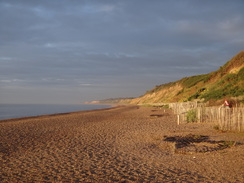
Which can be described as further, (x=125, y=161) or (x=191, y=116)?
(x=191, y=116)

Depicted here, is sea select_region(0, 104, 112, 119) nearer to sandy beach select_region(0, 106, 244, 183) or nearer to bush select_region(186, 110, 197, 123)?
bush select_region(186, 110, 197, 123)

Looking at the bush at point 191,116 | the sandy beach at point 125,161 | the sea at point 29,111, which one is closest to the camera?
the sandy beach at point 125,161

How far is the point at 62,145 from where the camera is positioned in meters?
10.4

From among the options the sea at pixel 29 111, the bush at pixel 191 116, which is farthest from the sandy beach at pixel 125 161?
the sea at pixel 29 111

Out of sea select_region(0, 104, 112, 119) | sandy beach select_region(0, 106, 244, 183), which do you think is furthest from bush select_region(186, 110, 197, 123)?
sea select_region(0, 104, 112, 119)

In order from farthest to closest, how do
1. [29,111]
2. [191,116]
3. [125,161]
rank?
[29,111] → [191,116] → [125,161]

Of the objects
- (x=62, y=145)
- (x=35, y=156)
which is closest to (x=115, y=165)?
(x=35, y=156)

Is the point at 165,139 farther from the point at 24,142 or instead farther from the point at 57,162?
the point at 24,142

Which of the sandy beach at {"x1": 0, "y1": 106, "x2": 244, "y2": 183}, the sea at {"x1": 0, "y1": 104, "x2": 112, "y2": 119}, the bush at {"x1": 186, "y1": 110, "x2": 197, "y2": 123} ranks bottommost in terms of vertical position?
the sea at {"x1": 0, "y1": 104, "x2": 112, "y2": 119}

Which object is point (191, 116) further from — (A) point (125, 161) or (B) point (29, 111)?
(B) point (29, 111)

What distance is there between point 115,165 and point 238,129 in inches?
303

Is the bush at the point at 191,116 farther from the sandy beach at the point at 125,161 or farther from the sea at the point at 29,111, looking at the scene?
the sea at the point at 29,111

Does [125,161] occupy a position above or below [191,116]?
below

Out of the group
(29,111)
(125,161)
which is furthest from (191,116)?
(29,111)
